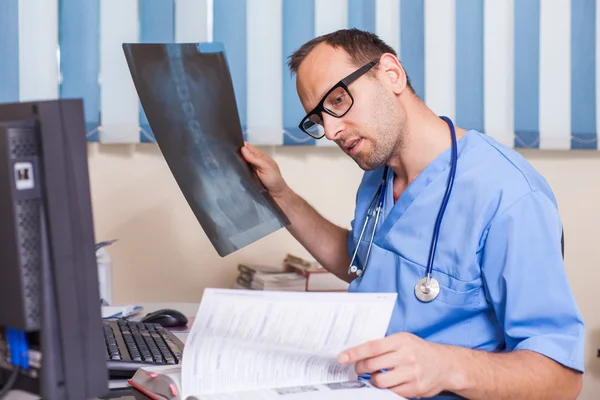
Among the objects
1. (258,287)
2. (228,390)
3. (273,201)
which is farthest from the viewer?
(258,287)

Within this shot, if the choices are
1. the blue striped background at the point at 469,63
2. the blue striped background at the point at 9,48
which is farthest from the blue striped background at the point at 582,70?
the blue striped background at the point at 9,48

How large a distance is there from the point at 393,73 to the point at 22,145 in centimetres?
84

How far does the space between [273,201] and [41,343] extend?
31.5 inches

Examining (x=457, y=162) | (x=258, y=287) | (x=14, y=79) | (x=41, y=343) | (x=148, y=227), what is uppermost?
(x=14, y=79)

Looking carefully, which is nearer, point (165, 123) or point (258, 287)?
point (165, 123)

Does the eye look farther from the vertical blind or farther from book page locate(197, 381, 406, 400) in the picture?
the vertical blind

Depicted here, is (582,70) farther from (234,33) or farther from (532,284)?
(532,284)

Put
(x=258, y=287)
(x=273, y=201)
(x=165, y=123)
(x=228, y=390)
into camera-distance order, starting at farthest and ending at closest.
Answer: (x=258, y=287), (x=273, y=201), (x=165, y=123), (x=228, y=390)

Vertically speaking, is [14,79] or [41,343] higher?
[14,79]

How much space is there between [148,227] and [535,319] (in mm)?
1299

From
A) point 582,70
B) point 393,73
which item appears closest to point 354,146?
point 393,73

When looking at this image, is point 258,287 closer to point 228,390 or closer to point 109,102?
point 109,102

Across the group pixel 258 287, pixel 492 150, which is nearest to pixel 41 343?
pixel 492 150

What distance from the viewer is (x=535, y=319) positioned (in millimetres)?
1055
